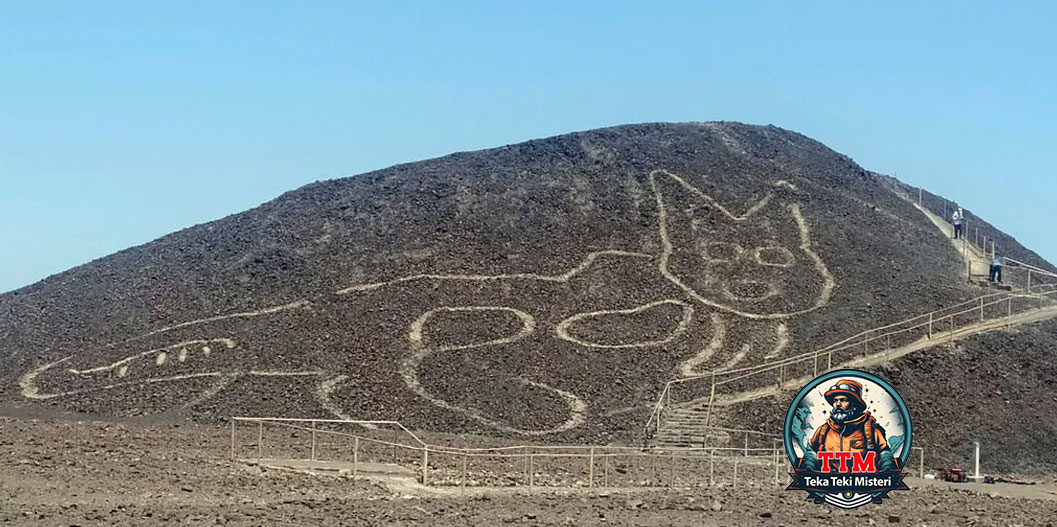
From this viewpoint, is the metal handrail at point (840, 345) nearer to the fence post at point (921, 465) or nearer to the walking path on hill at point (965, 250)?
the walking path on hill at point (965, 250)

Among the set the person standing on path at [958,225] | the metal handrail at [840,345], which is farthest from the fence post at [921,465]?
the person standing on path at [958,225]

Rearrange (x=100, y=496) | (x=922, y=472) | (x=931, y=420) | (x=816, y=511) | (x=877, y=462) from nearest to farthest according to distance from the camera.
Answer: (x=877, y=462), (x=100, y=496), (x=816, y=511), (x=922, y=472), (x=931, y=420)

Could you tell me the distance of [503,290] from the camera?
135ft

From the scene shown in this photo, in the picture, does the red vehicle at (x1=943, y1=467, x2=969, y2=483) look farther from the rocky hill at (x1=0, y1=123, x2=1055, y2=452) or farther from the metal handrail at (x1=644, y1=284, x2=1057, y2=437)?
the metal handrail at (x1=644, y1=284, x2=1057, y2=437)

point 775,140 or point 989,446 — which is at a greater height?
point 775,140

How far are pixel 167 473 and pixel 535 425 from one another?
13428 mm

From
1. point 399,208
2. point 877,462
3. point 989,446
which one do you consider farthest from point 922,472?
point 399,208

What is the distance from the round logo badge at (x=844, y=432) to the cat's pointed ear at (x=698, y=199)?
28.2 meters

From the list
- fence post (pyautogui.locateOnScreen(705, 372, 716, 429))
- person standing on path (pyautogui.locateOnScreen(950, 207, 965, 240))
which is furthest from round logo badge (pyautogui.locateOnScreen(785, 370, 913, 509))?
person standing on path (pyautogui.locateOnScreen(950, 207, 965, 240))

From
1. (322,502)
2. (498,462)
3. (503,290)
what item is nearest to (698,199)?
(503,290)

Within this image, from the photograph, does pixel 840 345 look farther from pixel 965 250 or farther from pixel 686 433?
pixel 965 250

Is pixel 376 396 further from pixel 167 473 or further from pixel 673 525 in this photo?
pixel 673 525

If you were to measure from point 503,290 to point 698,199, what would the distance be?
33.2 ft

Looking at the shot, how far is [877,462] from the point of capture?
18.0 metres
